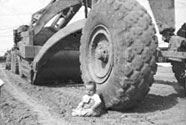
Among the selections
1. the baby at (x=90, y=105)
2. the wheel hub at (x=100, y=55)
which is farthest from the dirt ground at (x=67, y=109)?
the wheel hub at (x=100, y=55)

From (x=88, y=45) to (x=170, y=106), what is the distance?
167 cm

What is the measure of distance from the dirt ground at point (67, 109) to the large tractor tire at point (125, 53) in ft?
0.99

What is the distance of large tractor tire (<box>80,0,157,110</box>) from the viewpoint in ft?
13.3

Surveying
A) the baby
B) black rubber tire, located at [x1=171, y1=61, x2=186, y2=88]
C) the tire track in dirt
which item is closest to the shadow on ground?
black rubber tire, located at [x1=171, y1=61, x2=186, y2=88]

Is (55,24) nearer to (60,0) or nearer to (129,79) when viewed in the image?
(60,0)

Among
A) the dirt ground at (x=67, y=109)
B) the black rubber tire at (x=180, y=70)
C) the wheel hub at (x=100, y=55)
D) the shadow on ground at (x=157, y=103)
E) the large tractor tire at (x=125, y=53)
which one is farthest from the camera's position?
the black rubber tire at (x=180, y=70)

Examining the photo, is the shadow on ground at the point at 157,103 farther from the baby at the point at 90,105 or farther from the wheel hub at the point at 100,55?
the wheel hub at the point at 100,55

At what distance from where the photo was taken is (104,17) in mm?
4609

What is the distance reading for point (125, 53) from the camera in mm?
4070

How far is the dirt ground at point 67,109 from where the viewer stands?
385 centimetres

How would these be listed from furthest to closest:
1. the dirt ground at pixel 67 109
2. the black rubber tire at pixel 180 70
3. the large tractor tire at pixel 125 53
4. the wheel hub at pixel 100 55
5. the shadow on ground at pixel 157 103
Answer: the black rubber tire at pixel 180 70
the wheel hub at pixel 100 55
the shadow on ground at pixel 157 103
the large tractor tire at pixel 125 53
the dirt ground at pixel 67 109

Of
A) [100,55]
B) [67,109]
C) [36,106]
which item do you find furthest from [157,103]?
[36,106]

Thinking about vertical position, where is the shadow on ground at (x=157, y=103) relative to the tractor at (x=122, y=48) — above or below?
below

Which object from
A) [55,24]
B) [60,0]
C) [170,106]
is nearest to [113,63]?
[170,106]
